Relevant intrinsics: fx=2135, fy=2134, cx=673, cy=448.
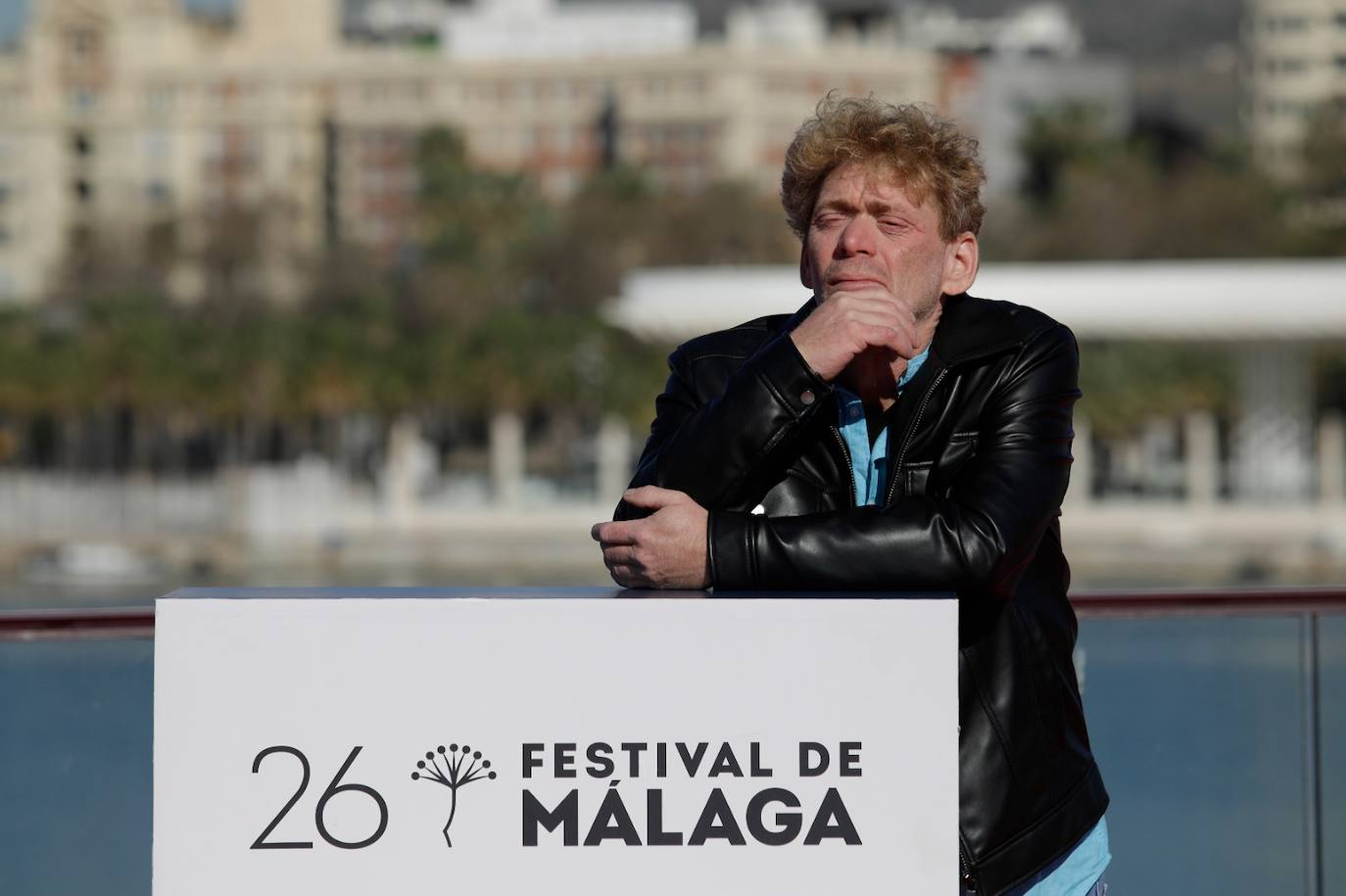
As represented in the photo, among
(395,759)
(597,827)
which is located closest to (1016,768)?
(597,827)

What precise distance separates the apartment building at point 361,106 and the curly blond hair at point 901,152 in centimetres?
8699

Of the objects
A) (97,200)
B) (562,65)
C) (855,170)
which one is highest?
(562,65)

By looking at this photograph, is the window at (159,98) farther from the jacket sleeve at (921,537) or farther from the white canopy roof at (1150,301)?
the jacket sleeve at (921,537)

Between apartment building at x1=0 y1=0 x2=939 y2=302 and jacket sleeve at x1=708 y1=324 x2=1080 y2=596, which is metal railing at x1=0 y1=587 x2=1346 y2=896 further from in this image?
apartment building at x1=0 y1=0 x2=939 y2=302

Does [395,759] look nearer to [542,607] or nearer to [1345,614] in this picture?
[542,607]

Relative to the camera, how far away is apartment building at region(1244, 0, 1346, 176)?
104 meters

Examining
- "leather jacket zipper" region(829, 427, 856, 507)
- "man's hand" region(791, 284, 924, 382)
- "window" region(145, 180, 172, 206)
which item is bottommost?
"leather jacket zipper" region(829, 427, 856, 507)

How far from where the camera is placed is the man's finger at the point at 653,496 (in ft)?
7.62

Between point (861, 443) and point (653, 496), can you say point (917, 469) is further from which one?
point (653, 496)

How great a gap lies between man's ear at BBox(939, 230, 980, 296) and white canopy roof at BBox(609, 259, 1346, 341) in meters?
34.8

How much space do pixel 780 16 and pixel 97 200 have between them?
31.4m

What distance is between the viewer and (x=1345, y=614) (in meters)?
4.10

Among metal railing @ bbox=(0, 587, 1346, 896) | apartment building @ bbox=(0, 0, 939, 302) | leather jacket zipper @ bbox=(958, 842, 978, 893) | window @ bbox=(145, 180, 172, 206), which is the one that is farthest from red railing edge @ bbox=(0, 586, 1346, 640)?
window @ bbox=(145, 180, 172, 206)

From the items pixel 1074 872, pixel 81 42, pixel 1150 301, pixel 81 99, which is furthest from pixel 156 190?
pixel 1074 872
